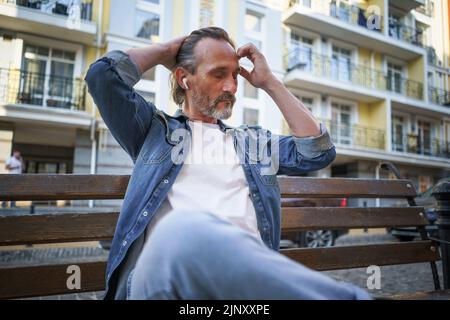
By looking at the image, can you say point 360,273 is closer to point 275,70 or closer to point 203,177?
point 275,70

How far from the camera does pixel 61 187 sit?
1439 mm

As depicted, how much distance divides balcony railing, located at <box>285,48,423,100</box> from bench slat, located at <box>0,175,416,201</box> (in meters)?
11.2

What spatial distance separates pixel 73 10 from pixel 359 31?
9587mm

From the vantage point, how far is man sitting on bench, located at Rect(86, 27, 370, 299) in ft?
2.13

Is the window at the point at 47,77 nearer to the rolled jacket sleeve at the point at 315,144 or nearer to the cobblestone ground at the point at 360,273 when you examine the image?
the cobblestone ground at the point at 360,273

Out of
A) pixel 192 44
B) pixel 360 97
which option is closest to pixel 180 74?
pixel 192 44

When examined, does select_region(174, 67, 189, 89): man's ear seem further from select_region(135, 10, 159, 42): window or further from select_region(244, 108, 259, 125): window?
select_region(135, 10, 159, 42): window

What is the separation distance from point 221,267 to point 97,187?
1.05 meters

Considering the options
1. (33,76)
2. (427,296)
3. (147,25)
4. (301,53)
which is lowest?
(427,296)

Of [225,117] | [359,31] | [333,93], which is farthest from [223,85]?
[333,93]

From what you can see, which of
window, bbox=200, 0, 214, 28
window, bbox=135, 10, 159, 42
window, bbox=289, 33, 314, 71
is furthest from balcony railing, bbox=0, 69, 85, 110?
window, bbox=200, 0, 214, 28

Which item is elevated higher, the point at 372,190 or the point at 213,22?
the point at 213,22
